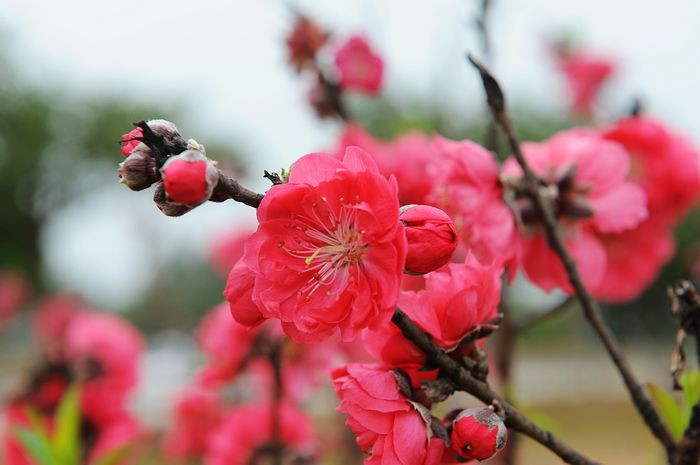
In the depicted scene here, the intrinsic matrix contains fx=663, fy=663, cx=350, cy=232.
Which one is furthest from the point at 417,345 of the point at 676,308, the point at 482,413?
the point at 676,308

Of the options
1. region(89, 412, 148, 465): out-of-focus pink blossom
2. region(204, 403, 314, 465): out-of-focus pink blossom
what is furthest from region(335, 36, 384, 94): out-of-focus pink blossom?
region(89, 412, 148, 465): out-of-focus pink blossom

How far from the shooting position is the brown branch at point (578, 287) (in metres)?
0.42

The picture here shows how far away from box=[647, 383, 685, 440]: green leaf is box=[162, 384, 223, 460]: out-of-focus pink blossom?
1.01m

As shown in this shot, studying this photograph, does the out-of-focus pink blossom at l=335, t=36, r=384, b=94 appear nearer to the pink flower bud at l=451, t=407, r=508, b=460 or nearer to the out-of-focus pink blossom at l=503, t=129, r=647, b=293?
the out-of-focus pink blossom at l=503, t=129, r=647, b=293

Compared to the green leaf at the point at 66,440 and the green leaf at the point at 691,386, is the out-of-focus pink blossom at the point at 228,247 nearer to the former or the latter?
the green leaf at the point at 66,440

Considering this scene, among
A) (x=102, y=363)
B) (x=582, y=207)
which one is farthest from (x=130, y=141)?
(x=102, y=363)

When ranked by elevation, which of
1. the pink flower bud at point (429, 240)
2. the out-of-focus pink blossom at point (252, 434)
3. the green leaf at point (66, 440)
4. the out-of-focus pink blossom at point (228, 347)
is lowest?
the out-of-focus pink blossom at point (252, 434)

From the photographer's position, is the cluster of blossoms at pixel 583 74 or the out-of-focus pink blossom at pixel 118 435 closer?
the out-of-focus pink blossom at pixel 118 435

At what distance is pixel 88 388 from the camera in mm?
1095

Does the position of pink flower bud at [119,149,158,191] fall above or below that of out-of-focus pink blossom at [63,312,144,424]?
above

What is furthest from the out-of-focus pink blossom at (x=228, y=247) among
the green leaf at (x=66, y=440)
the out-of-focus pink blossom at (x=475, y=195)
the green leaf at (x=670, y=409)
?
the green leaf at (x=670, y=409)

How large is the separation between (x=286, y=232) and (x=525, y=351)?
1096cm

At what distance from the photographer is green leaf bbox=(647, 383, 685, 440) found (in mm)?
458

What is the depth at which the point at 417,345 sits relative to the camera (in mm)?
343
